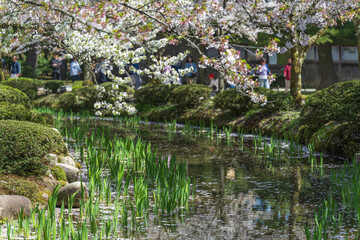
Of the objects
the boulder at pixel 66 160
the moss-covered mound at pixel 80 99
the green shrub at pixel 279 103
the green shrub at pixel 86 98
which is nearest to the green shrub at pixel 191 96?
the green shrub at pixel 279 103

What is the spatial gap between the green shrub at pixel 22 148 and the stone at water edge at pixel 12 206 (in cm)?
120

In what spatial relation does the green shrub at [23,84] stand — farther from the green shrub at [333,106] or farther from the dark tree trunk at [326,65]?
the green shrub at [333,106]

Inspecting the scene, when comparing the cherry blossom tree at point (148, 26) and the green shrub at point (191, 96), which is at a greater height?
the cherry blossom tree at point (148, 26)

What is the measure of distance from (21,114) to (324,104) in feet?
22.1

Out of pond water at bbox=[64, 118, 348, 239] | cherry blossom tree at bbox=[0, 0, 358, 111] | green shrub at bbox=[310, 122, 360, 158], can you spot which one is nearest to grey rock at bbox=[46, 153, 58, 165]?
cherry blossom tree at bbox=[0, 0, 358, 111]

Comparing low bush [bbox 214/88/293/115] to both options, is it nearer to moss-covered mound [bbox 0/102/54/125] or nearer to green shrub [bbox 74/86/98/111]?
moss-covered mound [bbox 0/102/54/125]

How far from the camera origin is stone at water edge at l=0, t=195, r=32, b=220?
6.80 meters

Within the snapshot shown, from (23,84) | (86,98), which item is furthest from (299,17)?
(23,84)

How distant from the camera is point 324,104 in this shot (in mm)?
12953

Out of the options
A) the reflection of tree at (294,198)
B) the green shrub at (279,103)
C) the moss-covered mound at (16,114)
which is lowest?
the reflection of tree at (294,198)

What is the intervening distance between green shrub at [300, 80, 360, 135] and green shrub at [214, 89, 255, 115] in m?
3.79

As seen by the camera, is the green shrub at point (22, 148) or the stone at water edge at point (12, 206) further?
the green shrub at point (22, 148)

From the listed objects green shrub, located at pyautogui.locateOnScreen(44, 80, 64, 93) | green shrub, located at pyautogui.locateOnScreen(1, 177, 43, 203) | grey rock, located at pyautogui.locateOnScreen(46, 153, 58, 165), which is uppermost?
green shrub, located at pyautogui.locateOnScreen(44, 80, 64, 93)

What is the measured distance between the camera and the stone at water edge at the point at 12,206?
680 centimetres
